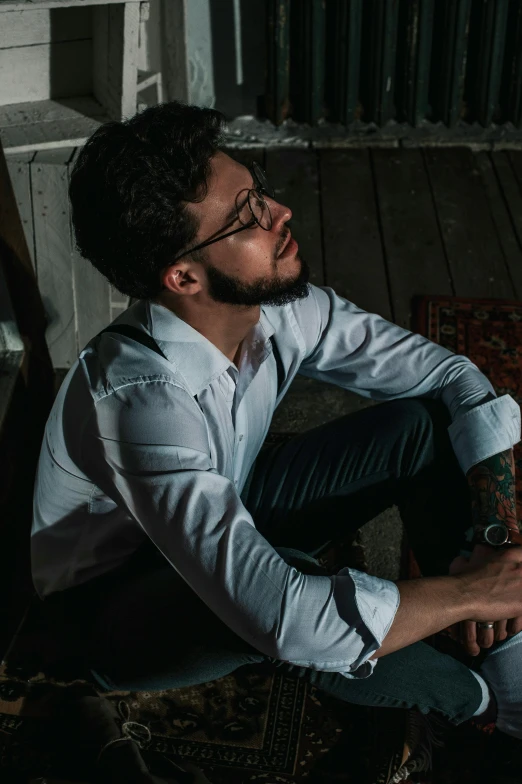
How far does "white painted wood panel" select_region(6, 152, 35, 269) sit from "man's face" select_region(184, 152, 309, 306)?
3.20ft

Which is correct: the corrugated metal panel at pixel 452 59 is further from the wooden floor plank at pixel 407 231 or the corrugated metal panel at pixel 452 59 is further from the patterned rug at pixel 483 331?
the patterned rug at pixel 483 331

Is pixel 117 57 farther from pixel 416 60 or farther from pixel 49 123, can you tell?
pixel 416 60

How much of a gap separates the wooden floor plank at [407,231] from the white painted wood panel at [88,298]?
3.22 feet

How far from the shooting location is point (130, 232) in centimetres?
148

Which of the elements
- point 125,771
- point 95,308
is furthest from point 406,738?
point 95,308

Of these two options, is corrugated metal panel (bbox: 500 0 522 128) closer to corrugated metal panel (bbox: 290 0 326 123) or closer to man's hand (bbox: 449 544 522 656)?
corrugated metal panel (bbox: 290 0 326 123)

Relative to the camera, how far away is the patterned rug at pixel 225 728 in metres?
1.62

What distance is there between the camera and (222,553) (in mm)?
1271

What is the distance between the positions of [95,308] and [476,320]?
4.09 ft

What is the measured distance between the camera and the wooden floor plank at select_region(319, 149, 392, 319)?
2.91 meters

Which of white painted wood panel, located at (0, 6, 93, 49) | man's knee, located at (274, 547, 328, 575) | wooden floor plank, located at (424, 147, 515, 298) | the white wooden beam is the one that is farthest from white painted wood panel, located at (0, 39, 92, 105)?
man's knee, located at (274, 547, 328, 575)

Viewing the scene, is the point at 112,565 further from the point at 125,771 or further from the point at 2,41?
the point at 2,41

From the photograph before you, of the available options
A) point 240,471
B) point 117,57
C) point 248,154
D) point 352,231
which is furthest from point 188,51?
point 240,471

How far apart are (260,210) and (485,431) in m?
0.61
